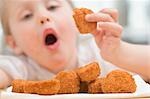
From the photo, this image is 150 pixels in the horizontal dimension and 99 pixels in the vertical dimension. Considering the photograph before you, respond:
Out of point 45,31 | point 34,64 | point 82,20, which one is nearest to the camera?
point 82,20

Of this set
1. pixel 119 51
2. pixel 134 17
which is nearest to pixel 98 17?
pixel 119 51

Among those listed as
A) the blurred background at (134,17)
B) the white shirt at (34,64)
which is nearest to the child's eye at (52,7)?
the white shirt at (34,64)

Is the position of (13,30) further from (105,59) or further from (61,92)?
(61,92)

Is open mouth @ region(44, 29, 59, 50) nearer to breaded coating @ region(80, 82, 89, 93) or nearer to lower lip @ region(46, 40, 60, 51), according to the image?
lower lip @ region(46, 40, 60, 51)

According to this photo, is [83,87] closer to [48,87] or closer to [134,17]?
[48,87]

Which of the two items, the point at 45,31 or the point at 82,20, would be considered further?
the point at 45,31

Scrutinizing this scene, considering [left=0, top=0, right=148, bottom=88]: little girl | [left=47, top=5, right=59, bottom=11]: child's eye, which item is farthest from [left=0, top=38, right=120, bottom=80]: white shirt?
[left=47, top=5, right=59, bottom=11]: child's eye

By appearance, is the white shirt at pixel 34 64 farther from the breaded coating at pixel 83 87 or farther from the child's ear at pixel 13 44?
the breaded coating at pixel 83 87
